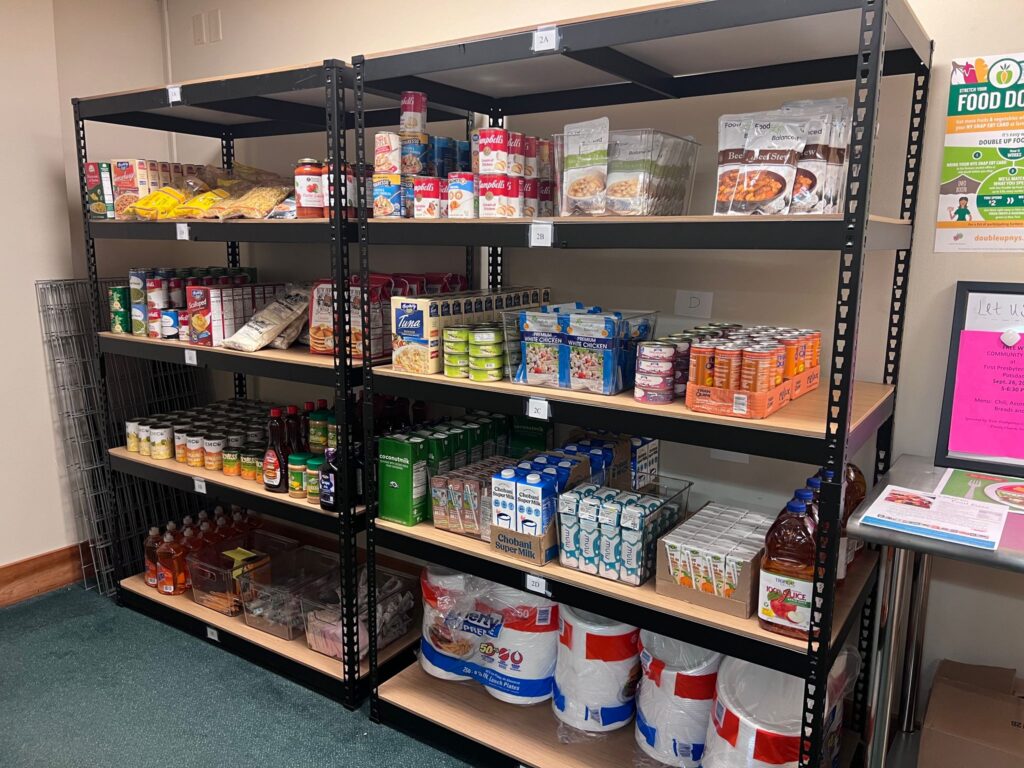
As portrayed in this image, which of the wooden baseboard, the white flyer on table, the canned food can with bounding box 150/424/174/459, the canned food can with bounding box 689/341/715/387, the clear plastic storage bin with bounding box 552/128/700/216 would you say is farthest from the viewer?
the wooden baseboard

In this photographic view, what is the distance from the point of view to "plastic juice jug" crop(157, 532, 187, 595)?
10.1 ft

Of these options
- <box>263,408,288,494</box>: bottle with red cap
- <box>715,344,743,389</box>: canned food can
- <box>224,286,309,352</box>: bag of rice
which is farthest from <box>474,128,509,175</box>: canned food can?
<box>263,408,288,494</box>: bottle with red cap

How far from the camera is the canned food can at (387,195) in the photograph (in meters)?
2.20

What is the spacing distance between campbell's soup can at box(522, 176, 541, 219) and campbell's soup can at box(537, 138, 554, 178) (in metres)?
0.06

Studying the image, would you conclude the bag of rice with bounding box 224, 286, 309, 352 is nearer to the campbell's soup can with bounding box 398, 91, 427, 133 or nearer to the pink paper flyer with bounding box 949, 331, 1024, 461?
the campbell's soup can with bounding box 398, 91, 427, 133

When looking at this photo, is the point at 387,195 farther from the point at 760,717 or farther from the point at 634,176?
the point at 760,717

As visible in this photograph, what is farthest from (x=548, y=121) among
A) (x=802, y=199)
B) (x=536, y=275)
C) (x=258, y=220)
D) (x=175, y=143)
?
(x=175, y=143)

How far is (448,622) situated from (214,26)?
2.81m

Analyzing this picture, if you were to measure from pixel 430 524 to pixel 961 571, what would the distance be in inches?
59.7

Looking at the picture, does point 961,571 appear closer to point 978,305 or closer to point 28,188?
point 978,305

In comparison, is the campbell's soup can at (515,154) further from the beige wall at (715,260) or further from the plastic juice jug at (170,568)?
the plastic juice jug at (170,568)

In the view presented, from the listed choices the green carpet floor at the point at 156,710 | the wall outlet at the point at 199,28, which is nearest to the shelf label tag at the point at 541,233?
the green carpet floor at the point at 156,710

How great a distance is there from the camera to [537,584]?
206cm

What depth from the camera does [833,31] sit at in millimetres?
1756
